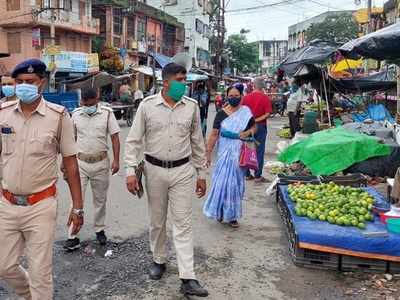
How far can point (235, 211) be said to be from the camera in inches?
243

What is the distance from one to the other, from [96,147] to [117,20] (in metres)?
36.8

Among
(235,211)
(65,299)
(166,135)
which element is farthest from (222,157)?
(65,299)

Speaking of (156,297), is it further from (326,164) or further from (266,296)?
(326,164)

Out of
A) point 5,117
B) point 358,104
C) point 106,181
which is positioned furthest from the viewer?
point 358,104

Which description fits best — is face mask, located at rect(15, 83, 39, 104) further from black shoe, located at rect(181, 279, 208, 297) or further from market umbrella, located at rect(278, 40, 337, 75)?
market umbrella, located at rect(278, 40, 337, 75)

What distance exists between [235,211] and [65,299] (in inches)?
104

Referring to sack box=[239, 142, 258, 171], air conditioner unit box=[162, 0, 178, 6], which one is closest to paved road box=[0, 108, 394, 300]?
sack box=[239, 142, 258, 171]

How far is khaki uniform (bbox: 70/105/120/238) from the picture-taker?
5332 mm

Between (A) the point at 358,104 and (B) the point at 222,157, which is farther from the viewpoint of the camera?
(A) the point at 358,104

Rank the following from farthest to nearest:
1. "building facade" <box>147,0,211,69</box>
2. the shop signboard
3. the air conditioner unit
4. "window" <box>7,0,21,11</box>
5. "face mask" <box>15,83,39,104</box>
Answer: the air conditioner unit < "building facade" <box>147,0,211,69</box> < the shop signboard < "window" <box>7,0,21,11</box> < "face mask" <box>15,83,39,104</box>

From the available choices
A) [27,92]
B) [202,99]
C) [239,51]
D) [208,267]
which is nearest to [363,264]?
[208,267]

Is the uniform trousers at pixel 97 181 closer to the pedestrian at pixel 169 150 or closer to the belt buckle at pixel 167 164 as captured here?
the pedestrian at pixel 169 150

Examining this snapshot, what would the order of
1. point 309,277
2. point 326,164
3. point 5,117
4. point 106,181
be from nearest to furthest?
point 5,117
point 309,277
point 106,181
point 326,164

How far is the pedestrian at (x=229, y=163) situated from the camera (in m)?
6.13
